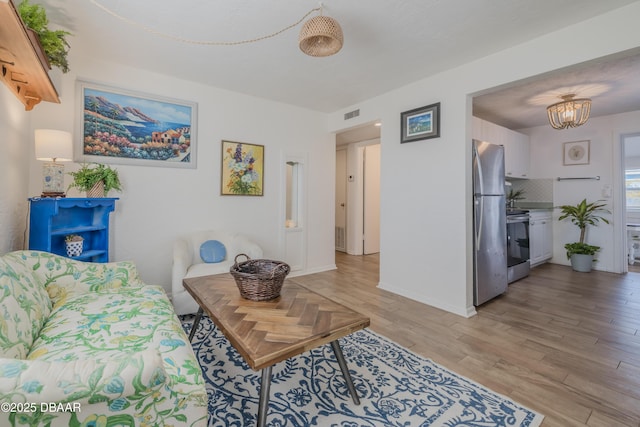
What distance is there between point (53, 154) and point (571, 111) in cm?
513

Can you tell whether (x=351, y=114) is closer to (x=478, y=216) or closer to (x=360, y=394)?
(x=478, y=216)

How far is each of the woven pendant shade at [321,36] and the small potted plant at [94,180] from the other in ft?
6.73

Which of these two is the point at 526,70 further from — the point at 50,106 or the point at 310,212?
the point at 50,106

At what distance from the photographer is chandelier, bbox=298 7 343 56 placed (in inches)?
68.9

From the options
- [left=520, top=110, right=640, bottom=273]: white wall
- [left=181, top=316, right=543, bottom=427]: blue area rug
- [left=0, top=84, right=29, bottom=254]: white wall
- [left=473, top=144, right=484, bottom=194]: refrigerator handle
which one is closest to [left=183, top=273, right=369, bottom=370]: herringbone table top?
[left=181, top=316, right=543, bottom=427]: blue area rug

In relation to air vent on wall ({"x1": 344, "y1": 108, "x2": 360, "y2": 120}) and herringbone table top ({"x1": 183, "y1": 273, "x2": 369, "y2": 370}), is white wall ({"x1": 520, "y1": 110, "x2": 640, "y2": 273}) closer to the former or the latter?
air vent on wall ({"x1": 344, "y1": 108, "x2": 360, "y2": 120})

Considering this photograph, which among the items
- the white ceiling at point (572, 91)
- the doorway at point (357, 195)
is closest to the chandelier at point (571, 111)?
the white ceiling at point (572, 91)

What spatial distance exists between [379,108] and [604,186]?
3893 millimetres

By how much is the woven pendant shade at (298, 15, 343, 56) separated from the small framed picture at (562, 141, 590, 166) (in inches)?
197

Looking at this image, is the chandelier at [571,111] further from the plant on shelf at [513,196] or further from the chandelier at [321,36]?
the chandelier at [321,36]

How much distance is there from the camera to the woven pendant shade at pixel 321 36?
1.75 meters

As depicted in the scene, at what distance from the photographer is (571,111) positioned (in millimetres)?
3246

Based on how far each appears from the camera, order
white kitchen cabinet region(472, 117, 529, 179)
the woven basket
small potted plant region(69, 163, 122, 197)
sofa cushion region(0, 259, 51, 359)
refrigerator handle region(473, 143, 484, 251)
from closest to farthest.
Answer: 1. sofa cushion region(0, 259, 51, 359)
2. the woven basket
3. small potted plant region(69, 163, 122, 197)
4. refrigerator handle region(473, 143, 484, 251)
5. white kitchen cabinet region(472, 117, 529, 179)

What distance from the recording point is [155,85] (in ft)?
9.89
